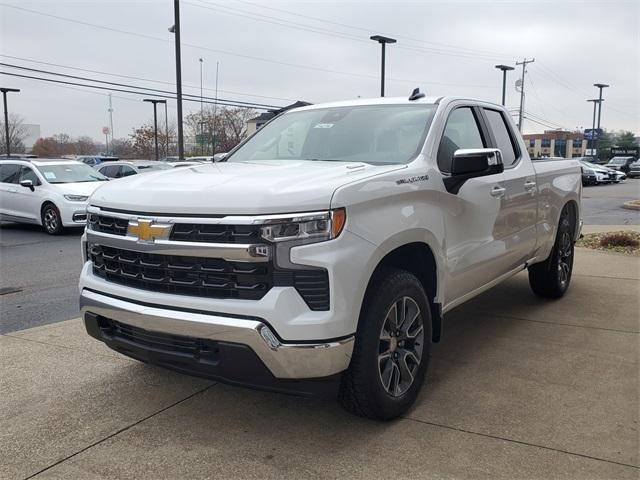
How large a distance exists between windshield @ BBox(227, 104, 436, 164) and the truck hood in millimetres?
408

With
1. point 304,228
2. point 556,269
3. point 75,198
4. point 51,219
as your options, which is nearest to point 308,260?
point 304,228

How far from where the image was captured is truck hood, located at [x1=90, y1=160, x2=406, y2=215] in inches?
116

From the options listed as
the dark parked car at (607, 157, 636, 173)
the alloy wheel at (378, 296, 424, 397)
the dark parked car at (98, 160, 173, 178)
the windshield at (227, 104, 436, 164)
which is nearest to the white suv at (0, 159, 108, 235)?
the dark parked car at (98, 160, 173, 178)

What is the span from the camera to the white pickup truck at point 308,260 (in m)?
2.92

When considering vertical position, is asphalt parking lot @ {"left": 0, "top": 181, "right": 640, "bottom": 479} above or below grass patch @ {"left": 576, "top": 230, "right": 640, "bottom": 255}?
below

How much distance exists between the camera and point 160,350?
3.20 m

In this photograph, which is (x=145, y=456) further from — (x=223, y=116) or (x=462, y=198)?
(x=223, y=116)

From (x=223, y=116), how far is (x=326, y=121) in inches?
2166

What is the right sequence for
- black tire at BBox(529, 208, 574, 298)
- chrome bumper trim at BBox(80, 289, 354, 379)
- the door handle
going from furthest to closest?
black tire at BBox(529, 208, 574, 298) < the door handle < chrome bumper trim at BBox(80, 289, 354, 379)

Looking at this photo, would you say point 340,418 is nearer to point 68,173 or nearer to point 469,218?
point 469,218

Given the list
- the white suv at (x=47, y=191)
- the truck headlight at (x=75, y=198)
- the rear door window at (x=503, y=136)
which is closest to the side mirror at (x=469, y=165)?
the rear door window at (x=503, y=136)

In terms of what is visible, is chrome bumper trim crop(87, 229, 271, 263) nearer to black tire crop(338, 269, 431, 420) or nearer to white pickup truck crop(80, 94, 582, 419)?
white pickup truck crop(80, 94, 582, 419)

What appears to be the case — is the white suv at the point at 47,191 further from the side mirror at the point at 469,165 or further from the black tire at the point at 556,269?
the side mirror at the point at 469,165

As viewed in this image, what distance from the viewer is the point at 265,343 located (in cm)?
288
